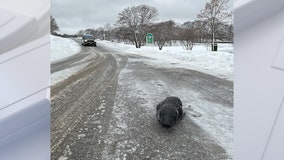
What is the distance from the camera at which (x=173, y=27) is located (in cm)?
163

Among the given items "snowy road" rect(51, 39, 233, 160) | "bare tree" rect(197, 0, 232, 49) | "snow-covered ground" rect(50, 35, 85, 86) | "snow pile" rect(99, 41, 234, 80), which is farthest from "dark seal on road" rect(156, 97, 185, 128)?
"bare tree" rect(197, 0, 232, 49)

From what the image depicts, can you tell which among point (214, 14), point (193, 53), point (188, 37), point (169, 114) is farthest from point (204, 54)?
point (169, 114)

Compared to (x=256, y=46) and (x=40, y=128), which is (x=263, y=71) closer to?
(x=256, y=46)

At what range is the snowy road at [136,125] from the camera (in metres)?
1.97

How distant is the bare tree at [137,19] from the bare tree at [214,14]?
0.35m

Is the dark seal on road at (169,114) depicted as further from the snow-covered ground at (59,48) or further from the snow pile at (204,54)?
the snow-covered ground at (59,48)

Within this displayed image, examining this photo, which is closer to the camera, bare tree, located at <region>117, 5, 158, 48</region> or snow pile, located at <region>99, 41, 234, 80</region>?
snow pile, located at <region>99, 41, 234, 80</region>

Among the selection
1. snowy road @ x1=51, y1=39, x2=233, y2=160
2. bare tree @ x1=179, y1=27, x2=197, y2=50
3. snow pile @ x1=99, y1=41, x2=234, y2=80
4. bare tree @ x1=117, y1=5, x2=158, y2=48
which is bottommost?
snowy road @ x1=51, y1=39, x2=233, y2=160

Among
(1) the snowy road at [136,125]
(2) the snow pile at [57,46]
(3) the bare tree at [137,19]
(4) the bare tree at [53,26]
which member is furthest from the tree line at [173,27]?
(1) the snowy road at [136,125]

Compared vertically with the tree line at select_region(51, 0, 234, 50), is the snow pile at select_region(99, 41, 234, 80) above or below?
below

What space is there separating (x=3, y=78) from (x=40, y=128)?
0.95 feet

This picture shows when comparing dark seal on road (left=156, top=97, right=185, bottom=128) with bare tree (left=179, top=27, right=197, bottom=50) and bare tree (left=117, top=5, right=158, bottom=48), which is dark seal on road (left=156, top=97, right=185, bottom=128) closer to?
bare tree (left=117, top=5, right=158, bottom=48)

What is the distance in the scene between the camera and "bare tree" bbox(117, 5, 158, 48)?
1.60 m

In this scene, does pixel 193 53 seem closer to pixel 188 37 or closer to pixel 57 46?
pixel 188 37
